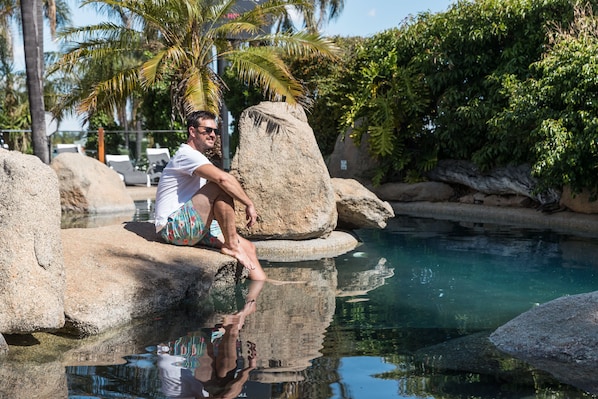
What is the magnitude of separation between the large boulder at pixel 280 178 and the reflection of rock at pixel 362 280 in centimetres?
106

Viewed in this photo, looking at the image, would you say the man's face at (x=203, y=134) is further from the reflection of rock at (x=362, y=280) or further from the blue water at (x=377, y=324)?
the reflection of rock at (x=362, y=280)

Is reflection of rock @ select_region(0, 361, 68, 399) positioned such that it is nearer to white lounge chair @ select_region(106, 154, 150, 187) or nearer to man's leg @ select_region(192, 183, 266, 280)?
man's leg @ select_region(192, 183, 266, 280)

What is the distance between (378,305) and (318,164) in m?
3.32

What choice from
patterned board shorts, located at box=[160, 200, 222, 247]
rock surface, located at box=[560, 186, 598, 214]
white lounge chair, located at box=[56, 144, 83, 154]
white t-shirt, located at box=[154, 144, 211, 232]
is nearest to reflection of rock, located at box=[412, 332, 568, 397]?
patterned board shorts, located at box=[160, 200, 222, 247]

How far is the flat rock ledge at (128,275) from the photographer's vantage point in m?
5.00

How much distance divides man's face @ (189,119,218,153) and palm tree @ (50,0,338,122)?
7.68m

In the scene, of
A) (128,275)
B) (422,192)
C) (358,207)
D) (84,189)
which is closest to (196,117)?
(128,275)

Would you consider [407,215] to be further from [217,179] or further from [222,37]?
[217,179]

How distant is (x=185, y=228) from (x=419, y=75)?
11.8 m

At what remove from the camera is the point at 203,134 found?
679 centimetres

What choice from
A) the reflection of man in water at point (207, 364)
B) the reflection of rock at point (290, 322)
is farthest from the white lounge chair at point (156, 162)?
the reflection of man in water at point (207, 364)

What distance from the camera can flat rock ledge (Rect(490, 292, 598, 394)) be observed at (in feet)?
13.7

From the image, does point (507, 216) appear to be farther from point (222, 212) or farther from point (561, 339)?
point (561, 339)

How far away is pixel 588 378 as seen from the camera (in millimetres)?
4027
